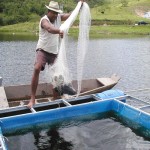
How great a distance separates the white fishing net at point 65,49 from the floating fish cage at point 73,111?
65 cm

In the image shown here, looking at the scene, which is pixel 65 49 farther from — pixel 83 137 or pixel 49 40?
pixel 83 137

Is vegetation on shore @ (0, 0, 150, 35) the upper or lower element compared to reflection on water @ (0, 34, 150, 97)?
upper

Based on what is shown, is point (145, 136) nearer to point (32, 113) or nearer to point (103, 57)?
point (32, 113)

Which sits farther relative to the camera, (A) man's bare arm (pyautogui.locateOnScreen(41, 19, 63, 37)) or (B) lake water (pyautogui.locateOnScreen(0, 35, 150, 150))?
(A) man's bare arm (pyautogui.locateOnScreen(41, 19, 63, 37))

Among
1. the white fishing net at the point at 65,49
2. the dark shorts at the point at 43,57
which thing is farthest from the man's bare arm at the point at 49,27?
the dark shorts at the point at 43,57

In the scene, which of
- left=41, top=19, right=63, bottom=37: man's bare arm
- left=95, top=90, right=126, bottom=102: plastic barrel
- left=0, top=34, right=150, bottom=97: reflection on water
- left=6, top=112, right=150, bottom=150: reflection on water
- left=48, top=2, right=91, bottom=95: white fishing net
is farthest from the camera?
left=0, top=34, right=150, bottom=97: reflection on water

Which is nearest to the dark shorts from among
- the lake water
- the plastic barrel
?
the lake water

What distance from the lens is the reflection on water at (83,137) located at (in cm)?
758

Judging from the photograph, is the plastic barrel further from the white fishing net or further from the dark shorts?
the dark shorts

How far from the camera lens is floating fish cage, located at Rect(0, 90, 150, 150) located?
7.71 m

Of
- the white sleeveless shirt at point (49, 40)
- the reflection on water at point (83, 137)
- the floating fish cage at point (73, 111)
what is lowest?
the reflection on water at point (83, 137)

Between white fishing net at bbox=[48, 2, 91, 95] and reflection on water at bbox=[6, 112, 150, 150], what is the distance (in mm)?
1102

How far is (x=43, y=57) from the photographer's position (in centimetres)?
911

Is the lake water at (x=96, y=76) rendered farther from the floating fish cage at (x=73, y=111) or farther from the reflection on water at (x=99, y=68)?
the floating fish cage at (x=73, y=111)
